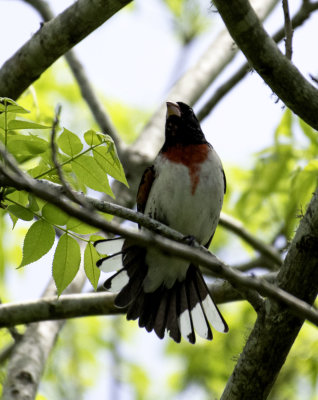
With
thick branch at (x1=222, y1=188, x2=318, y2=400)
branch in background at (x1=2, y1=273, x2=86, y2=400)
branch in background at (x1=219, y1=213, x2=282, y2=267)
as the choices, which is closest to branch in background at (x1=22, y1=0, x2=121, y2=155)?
branch in background at (x1=219, y1=213, x2=282, y2=267)

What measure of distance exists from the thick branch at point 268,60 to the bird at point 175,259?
1.40 m

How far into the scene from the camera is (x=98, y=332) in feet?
25.0

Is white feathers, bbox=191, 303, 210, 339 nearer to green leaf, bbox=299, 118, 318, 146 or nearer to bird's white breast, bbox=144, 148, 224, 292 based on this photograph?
bird's white breast, bbox=144, 148, 224, 292

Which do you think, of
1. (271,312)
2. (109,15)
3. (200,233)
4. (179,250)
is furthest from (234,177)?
(179,250)

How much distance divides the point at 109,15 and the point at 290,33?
115 cm

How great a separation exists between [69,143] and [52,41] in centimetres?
122

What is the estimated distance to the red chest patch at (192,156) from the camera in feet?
13.9

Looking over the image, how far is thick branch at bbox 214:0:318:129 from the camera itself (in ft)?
8.80

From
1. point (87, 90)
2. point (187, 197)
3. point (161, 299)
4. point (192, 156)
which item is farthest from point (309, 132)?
point (87, 90)

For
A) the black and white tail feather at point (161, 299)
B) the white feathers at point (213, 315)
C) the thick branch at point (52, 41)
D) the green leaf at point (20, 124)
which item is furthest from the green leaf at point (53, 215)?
the white feathers at point (213, 315)

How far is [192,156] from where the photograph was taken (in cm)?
440

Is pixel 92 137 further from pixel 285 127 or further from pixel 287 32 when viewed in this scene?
pixel 285 127

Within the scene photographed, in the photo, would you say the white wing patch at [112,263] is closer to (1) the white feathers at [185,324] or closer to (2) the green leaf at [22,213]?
(1) the white feathers at [185,324]

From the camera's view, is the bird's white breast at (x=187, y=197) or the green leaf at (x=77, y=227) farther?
the bird's white breast at (x=187, y=197)
